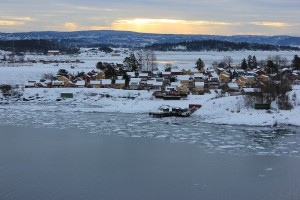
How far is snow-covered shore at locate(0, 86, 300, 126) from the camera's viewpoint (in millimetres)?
11828

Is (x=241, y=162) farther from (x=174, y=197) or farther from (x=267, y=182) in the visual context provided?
(x=174, y=197)

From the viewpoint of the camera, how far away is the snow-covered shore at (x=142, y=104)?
1183 cm

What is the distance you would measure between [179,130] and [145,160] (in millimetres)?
3021

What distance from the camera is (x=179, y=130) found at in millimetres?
10648

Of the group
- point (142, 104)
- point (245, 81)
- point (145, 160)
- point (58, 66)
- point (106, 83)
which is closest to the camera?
point (145, 160)

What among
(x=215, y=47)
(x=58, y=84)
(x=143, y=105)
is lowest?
(x=143, y=105)

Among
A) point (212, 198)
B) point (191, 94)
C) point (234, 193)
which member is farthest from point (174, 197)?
point (191, 94)

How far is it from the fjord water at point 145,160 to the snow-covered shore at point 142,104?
75cm

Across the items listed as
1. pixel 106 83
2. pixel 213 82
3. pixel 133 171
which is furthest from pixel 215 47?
pixel 133 171

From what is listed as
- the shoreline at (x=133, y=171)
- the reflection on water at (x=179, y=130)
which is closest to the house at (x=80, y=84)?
the reflection on water at (x=179, y=130)

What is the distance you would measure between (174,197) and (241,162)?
219 centimetres

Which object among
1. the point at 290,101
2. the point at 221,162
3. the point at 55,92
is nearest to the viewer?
the point at 221,162

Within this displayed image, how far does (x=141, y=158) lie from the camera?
311 inches

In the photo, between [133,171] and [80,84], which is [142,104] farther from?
[133,171]
